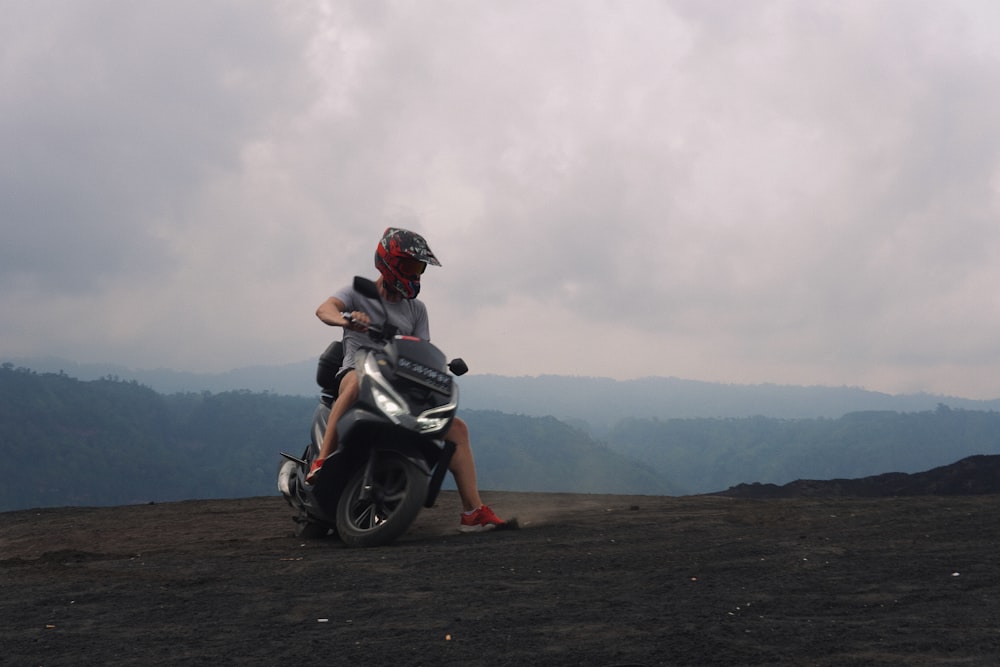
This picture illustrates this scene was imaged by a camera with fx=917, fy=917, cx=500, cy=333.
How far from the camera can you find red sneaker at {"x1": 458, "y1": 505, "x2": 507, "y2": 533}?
7695 millimetres

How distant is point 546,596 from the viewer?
455 centimetres

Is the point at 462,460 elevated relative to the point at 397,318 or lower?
lower

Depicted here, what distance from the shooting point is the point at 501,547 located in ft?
21.2

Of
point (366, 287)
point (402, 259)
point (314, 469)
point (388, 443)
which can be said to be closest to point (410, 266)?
point (402, 259)

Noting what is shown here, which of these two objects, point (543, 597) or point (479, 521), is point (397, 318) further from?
point (543, 597)

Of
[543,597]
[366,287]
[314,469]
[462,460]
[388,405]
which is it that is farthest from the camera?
[462,460]

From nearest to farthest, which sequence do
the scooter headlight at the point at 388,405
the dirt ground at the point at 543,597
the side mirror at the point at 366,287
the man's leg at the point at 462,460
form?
the dirt ground at the point at 543,597
the scooter headlight at the point at 388,405
the side mirror at the point at 366,287
the man's leg at the point at 462,460

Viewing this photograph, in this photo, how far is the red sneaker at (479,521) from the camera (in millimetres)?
7695

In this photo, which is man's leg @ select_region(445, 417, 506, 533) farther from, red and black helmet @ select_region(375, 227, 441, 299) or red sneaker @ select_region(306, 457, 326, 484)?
red and black helmet @ select_region(375, 227, 441, 299)

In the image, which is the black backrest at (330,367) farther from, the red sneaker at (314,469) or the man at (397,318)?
the red sneaker at (314,469)

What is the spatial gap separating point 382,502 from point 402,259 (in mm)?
1904

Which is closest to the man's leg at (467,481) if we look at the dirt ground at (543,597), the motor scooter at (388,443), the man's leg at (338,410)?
the dirt ground at (543,597)

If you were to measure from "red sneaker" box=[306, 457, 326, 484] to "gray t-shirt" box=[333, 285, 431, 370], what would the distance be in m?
0.75

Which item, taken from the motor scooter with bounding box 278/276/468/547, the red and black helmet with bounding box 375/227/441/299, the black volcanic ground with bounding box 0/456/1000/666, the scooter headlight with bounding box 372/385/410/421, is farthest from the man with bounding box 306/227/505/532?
the black volcanic ground with bounding box 0/456/1000/666
